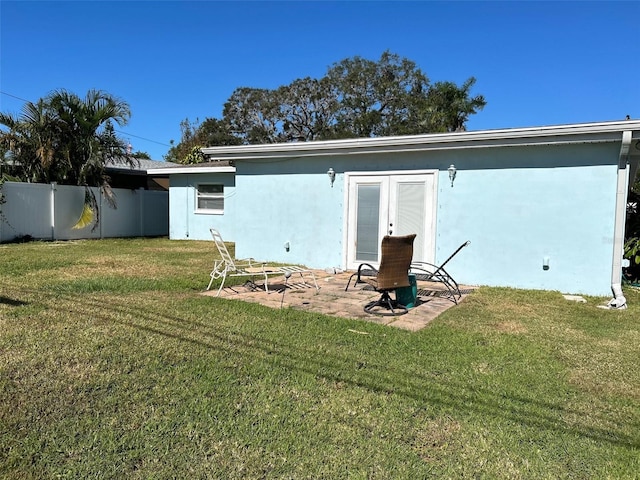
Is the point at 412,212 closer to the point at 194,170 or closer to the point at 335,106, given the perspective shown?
the point at 194,170

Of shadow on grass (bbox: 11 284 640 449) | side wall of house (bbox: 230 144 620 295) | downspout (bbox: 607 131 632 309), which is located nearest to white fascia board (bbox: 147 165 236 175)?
side wall of house (bbox: 230 144 620 295)

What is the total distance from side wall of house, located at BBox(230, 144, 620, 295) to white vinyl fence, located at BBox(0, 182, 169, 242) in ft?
33.9

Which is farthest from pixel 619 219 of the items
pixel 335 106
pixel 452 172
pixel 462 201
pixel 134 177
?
pixel 335 106

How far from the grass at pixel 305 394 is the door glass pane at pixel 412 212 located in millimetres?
3155

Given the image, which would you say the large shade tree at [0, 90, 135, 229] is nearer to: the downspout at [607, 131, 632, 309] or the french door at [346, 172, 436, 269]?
the french door at [346, 172, 436, 269]

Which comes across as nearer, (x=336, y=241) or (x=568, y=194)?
(x=568, y=194)

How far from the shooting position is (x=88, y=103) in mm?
Result: 16172

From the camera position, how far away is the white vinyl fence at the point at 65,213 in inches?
577

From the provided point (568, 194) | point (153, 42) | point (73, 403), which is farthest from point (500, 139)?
point (153, 42)

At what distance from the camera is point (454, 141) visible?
848 cm

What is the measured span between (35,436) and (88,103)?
16.2 m

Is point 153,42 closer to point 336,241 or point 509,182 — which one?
point 336,241

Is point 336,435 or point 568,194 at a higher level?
point 568,194

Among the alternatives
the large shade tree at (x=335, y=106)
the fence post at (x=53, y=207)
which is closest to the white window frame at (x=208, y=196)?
the fence post at (x=53, y=207)
